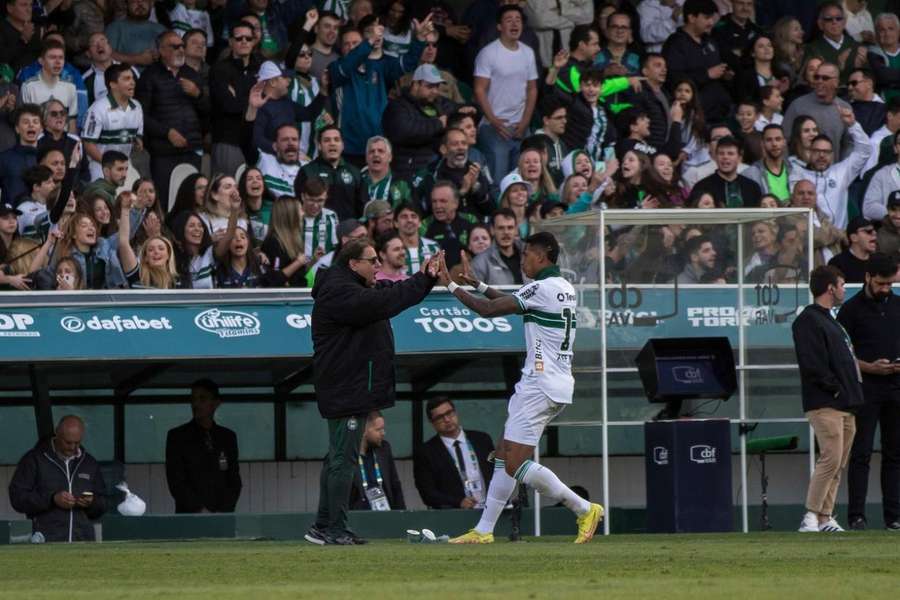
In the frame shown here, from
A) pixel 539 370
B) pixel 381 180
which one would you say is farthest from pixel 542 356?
pixel 381 180

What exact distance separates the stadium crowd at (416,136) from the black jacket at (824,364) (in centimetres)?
130

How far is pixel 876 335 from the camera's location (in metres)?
15.0

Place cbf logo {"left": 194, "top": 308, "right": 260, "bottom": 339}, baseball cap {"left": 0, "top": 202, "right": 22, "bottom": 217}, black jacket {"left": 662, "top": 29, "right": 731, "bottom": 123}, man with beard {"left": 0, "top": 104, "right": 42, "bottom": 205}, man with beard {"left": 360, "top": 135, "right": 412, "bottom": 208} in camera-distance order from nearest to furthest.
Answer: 1. cbf logo {"left": 194, "top": 308, "right": 260, "bottom": 339}
2. baseball cap {"left": 0, "top": 202, "right": 22, "bottom": 217}
3. man with beard {"left": 0, "top": 104, "right": 42, "bottom": 205}
4. man with beard {"left": 360, "top": 135, "right": 412, "bottom": 208}
5. black jacket {"left": 662, "top": 29, "right": 731, "bottom": 123}

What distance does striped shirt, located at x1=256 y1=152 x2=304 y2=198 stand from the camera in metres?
17.3

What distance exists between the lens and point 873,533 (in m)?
13.6

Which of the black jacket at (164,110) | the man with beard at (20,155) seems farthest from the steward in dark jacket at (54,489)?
the black jacket at (164,110)

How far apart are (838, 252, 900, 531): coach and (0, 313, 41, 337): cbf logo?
6731 mm

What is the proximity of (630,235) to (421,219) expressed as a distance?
2648mm

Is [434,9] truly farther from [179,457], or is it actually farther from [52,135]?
[179,457]

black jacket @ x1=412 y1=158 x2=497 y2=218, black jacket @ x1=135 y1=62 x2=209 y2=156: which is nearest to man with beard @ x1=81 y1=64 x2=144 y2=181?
black jacket @ x1=135 y1=62 x2=209 y2=156

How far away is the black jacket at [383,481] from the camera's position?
1497 centimetres

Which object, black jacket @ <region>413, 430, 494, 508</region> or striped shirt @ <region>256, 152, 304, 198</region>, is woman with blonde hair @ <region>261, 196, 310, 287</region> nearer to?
striped shirt @ <region>256, 152, 304, 198</region>

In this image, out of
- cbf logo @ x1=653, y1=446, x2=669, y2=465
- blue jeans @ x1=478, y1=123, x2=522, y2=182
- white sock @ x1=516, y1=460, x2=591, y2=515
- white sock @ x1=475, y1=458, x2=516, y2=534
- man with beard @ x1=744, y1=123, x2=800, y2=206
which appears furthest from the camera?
blue jeans @ x1=478, y1=123, x2=522, y2=182

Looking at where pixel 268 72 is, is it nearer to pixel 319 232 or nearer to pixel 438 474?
pixel 319 232
